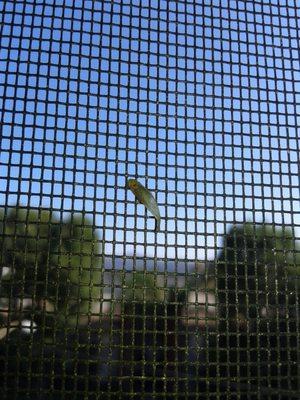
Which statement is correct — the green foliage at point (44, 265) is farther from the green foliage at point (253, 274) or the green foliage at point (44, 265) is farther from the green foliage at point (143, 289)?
the green foliage at point (253, 274)

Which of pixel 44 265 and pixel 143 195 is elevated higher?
pixel 143 195

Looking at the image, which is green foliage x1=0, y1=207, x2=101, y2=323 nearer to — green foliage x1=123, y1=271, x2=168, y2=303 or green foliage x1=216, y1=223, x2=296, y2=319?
green foliage x1=123, y1=271, x2=168, y2=303

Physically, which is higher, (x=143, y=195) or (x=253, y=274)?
(x=143, y=195)

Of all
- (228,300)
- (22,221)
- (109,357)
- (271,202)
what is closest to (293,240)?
(271,202)

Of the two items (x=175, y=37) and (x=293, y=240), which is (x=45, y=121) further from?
(x=293, y=240)

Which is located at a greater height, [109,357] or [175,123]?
[175,123]

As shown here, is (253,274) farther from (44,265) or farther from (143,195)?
(44,265)

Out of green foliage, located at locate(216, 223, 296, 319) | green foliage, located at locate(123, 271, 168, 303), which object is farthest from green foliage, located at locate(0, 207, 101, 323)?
green foliage, located at locate(216, 223, 296, 319)

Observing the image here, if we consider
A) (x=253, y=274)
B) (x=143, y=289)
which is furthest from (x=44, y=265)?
(x=253, y=274)
